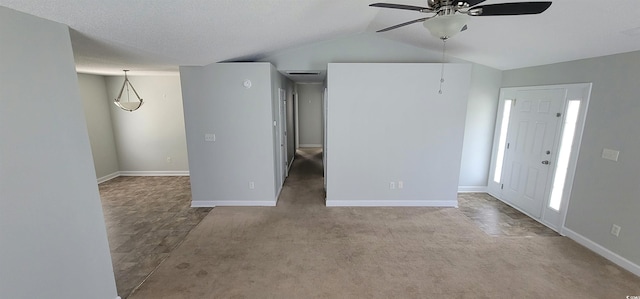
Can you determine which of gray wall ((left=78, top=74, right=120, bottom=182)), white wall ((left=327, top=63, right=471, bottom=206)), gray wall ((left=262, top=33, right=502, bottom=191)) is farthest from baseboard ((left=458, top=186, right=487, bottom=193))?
gray wall ((left=78, top=74, right=120, bottom=182))

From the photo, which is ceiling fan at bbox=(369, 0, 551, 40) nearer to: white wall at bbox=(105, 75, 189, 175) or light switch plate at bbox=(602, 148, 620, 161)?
light switch plate at bbox=(602, 148, 620, 161)

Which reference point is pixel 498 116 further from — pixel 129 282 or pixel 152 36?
pixel 129 282

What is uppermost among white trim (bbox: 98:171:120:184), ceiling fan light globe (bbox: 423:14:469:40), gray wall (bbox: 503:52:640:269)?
ceiling fan light globe (bbox: 423:14:469:40)

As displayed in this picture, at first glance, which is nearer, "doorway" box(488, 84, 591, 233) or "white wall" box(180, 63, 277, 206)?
"doorway" box(488, 84, 591, 233)

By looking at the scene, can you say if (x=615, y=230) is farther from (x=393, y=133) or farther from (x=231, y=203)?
(x=231, y=203)

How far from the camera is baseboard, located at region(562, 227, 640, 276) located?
8.43ft

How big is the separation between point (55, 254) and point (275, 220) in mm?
2415

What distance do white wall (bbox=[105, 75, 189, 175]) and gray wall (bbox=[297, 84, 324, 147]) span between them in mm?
4457

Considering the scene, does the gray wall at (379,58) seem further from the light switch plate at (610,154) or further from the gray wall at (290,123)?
the gray wall at (290,123)

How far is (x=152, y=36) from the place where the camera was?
7.39 ft

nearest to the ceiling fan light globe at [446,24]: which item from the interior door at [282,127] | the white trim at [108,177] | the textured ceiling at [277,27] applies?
the textured ceiling at [277,27]

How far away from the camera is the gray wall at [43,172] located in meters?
1.36

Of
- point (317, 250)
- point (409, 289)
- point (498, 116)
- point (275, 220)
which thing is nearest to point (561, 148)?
point (498, 116)

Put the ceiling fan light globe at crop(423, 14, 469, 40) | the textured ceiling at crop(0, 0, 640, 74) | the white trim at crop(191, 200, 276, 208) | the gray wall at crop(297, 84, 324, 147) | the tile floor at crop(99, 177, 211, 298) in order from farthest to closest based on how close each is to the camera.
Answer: the gray wall at crop(297, 84, 324, 147) → the white trim at crop(191, 200, 276, 208) → the tile floor at crop(99, 177, 211, 298) → the textured ceiling at crop(0, 0, 640, 74) → the ceiling fan light globe at crop(423, 14, 469, 40)
